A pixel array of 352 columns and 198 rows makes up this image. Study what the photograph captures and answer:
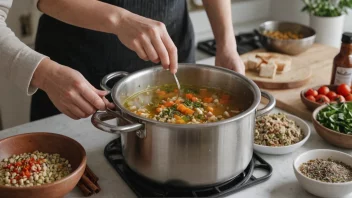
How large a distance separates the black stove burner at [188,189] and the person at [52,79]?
0.20m

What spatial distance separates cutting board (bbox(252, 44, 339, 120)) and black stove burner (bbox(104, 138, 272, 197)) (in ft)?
1.40

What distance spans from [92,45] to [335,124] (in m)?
0.95

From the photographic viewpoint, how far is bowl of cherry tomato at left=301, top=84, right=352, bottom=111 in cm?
167

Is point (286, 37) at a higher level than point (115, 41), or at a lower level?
lower

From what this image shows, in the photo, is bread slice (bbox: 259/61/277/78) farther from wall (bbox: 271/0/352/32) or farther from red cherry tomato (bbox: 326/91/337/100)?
wall (bbox: 271/0/352/32)

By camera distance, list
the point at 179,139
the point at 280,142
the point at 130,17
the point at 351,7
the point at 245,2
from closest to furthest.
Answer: the point at 179,139 < the point at 130,17 < the point at 280,142 < the point at 351,7 < the point at 245,2

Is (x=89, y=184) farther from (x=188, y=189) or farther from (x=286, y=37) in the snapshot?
(x=286, y=37)

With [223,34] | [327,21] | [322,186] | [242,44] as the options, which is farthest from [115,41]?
[327,21]

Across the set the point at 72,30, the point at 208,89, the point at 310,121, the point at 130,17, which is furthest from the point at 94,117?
the point at 310,121

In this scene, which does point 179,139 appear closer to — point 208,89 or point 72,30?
point 208,89

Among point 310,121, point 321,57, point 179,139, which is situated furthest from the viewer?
point 321,57

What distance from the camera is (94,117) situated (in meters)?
1.19

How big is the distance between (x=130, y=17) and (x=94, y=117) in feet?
0.99

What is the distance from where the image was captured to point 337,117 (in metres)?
1.50
